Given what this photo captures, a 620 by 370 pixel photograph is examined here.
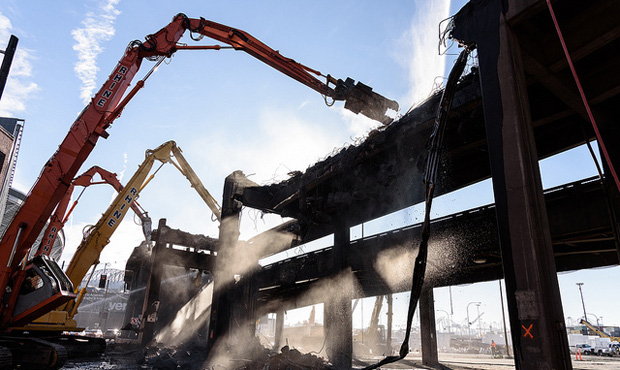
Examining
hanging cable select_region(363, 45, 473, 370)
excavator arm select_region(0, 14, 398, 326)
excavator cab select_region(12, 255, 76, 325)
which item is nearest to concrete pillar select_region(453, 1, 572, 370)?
hanging cable select_region(363, 45, 473, 370)

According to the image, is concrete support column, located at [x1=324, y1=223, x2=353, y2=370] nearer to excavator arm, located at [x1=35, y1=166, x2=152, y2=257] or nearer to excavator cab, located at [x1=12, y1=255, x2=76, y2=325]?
excavator cab, located at [x1=12, y1=255, x2=76, y2=325]

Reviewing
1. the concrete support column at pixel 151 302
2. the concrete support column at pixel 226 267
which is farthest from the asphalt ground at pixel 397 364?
the concrete support column at pixel 226 267

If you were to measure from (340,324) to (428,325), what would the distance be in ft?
29.9

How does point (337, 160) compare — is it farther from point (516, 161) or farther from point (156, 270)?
point (156, 270)

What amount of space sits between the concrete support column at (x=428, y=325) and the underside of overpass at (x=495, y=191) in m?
0.14

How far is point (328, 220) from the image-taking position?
17.9 meters

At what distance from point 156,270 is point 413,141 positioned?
53.6ft

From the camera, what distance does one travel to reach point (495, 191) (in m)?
6.57

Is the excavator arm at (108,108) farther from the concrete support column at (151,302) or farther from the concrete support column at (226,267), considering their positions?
the concrete support column at (151,302)

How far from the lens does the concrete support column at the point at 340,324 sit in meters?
16.0

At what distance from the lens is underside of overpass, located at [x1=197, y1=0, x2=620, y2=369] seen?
601cm

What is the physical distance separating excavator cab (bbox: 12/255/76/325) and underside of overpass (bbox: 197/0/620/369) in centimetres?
831

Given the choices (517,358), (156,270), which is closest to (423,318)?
(156,270)

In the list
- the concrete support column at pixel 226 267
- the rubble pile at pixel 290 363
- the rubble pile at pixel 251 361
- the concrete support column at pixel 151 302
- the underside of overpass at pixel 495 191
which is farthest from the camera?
the concrete support column at pixel 151 302
